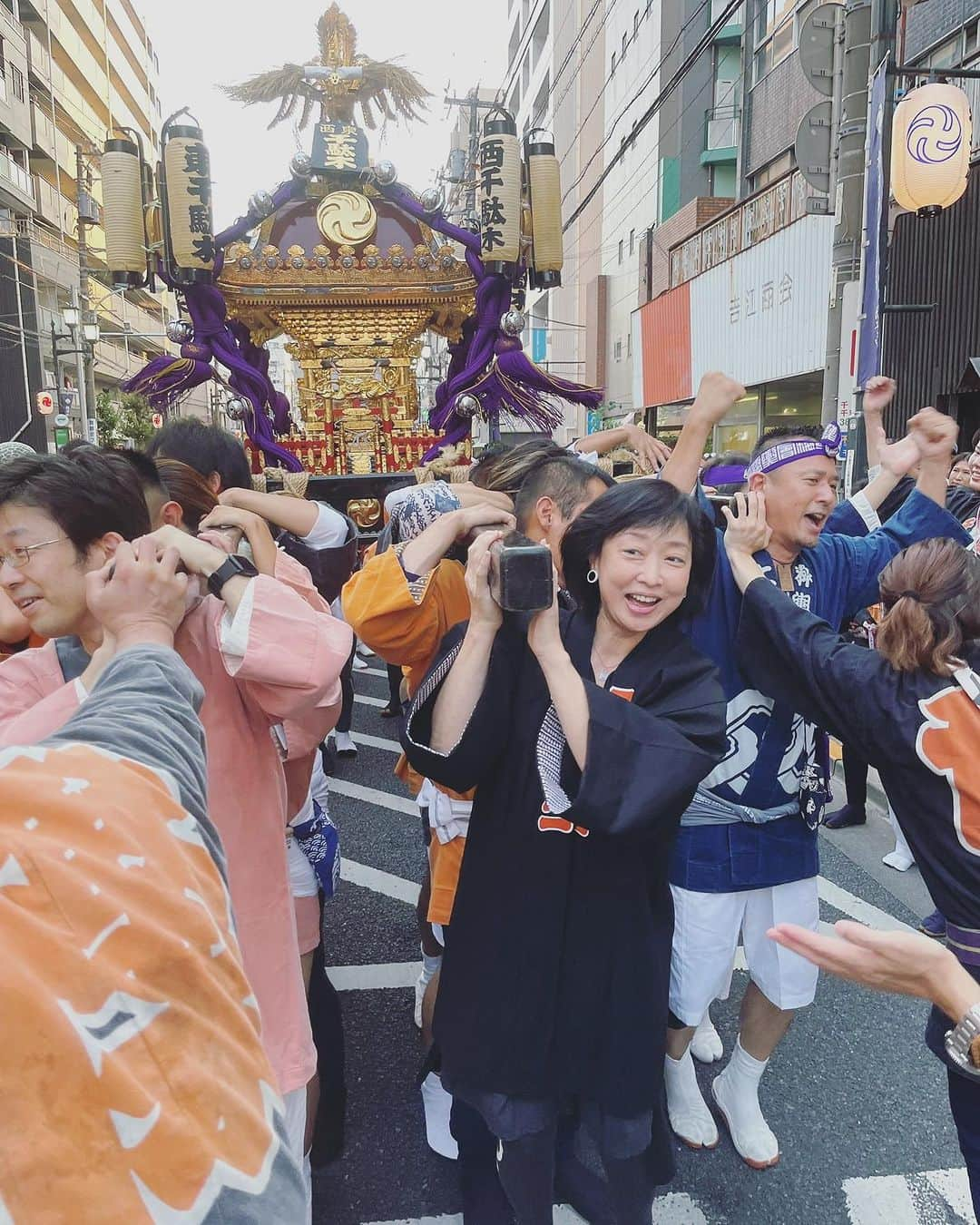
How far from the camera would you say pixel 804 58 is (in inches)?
243

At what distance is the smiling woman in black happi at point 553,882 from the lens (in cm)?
151

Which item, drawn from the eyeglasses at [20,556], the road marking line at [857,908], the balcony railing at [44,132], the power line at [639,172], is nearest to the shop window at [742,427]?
the power line at [639,172]

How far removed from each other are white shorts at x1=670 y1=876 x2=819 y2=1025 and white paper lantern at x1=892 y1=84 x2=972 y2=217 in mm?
6043

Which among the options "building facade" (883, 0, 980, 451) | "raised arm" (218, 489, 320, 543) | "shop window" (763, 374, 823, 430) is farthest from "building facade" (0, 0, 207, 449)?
"raised arm" (218, 489, 320, 543)

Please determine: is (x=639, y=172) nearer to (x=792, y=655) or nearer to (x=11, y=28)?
(x=11, y=28)

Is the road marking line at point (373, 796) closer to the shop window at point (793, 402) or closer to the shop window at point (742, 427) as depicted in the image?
the shop window at point (793, 402)

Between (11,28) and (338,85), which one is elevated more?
(11,28)

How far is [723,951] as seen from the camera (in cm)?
205

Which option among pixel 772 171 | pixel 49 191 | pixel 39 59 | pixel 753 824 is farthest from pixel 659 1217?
pixel 39 59

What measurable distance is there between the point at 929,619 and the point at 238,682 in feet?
4.36

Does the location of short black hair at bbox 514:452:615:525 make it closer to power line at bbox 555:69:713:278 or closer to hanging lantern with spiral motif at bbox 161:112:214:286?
hanging lantern with spiral motif at bbox 161:112:214:286

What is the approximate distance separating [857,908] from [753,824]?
1722mm

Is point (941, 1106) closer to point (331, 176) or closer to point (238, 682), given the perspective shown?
point (238, 682)

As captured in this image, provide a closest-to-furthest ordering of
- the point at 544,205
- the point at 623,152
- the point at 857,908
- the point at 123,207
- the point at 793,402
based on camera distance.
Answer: the point at 857,908, the point at 123,207, the point at 544,205, the point at 623,152, the point at 793,402
